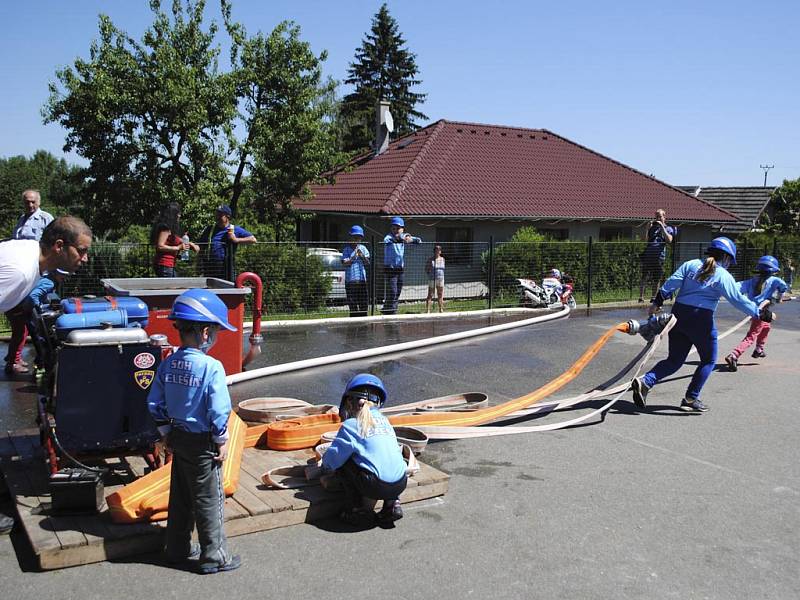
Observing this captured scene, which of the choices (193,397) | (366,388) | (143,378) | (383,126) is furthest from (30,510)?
(383,126)

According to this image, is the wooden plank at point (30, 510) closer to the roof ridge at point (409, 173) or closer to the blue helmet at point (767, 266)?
the blue helmet at point (767, 266)

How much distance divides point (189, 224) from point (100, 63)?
5.03 metres

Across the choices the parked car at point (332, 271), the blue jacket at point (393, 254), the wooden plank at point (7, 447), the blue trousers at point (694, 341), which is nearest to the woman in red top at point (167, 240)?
the wooden plank at point (7, 447)

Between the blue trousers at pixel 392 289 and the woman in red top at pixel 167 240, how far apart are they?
537 centimetres

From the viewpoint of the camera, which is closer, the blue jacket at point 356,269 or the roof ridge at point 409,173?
the blue jacket at point 356,269

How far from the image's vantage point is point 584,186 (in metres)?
33.8

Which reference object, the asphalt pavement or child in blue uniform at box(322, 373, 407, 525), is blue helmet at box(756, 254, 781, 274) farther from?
child in blue uniform at box(322, 373, 407, 525)

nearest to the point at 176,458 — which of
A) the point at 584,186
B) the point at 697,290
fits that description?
the point at 697,290

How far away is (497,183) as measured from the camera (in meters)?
31.2

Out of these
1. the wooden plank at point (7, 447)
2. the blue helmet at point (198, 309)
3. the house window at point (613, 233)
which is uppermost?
the house window at point (613, 233)

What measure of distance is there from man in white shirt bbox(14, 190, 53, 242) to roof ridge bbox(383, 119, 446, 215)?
56.6ft

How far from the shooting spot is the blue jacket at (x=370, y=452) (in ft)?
17.3

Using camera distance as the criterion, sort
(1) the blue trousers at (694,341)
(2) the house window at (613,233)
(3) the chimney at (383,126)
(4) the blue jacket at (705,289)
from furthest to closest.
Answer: (3) the chimney at (383,126) → (2) the house window at (613,233) → (1) the blue trousers at (694,341) → (4) the blue jacket at (705,289)

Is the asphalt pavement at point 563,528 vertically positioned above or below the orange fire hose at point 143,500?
below
